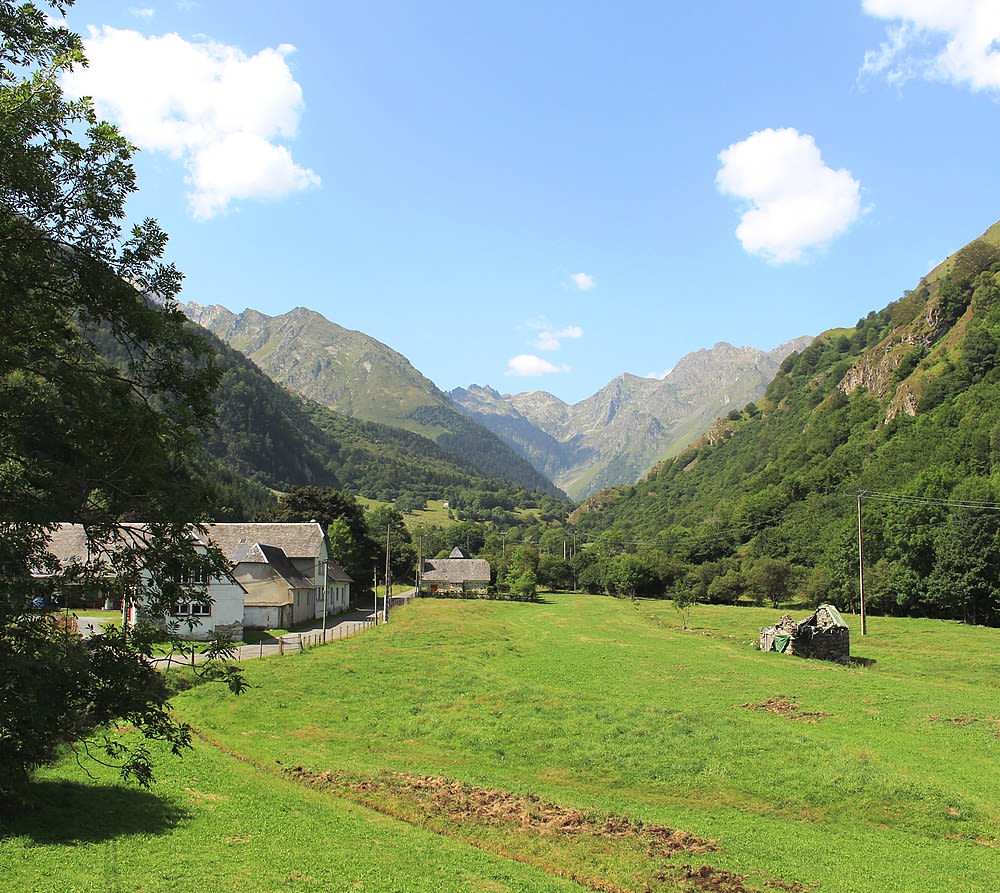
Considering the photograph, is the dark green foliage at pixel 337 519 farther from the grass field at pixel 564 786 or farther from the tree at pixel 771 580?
the tree at pixel 771 580

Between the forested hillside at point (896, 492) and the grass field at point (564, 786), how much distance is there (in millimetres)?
45421

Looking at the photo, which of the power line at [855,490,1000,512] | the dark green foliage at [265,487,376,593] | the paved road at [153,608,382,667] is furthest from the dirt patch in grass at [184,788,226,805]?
the dark green foliage at [265,487,376,593]

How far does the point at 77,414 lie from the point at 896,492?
360 ft

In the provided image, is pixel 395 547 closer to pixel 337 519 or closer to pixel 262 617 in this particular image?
pixel 337 519

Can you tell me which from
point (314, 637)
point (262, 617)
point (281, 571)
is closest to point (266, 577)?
point (281, 571)

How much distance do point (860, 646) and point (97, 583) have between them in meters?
57.6

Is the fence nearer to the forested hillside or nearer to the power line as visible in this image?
the power line

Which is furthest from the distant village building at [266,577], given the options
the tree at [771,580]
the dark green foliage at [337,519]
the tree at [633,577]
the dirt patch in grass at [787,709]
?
the tree at [771,580]

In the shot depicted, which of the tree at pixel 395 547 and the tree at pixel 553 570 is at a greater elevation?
the tree at pixel 395 547

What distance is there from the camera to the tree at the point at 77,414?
10.7 meters

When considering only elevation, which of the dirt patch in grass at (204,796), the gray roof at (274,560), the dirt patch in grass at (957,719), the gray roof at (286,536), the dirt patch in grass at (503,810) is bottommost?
the dirt patch in grass at (957,719)

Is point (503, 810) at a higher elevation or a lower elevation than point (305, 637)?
higher

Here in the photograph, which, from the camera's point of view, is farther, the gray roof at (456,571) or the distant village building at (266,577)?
the gray roof at (456,571)

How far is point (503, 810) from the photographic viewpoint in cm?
1873
